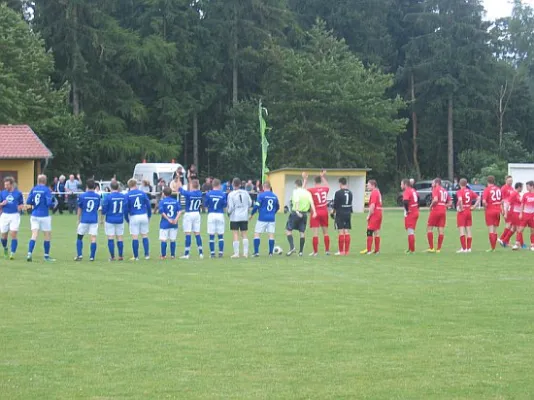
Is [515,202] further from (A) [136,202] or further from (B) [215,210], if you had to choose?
(A) [136,202]

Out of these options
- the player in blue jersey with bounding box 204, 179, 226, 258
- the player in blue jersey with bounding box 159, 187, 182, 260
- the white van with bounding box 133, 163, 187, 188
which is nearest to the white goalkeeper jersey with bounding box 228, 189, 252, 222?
the player in blue jersey with bounding box 204, 179, 226, 258

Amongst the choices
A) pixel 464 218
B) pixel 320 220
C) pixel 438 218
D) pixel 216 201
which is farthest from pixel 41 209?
pixel 464 218

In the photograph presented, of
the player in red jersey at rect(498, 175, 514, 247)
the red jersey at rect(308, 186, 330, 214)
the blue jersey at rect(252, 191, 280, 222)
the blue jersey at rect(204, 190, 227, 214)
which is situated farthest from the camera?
the player in red jersey at rect(498, 175, 514, 247)

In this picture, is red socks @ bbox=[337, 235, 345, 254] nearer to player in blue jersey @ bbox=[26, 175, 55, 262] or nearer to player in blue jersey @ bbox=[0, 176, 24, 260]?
player in blue jersey @ bbox=[26, 175, 55, 262]

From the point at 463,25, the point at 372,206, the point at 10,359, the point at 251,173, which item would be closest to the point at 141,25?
the point at 251,173

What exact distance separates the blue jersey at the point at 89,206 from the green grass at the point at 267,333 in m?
2.30

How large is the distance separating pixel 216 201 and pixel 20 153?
26345 millimetres

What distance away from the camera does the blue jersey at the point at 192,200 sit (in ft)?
73.7

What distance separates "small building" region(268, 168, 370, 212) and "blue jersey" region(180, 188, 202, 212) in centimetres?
2512

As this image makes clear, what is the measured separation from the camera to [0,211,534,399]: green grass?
8883 mm

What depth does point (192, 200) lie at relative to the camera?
2262 centimetres

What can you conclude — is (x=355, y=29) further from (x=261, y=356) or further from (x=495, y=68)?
(x=261, y=356)

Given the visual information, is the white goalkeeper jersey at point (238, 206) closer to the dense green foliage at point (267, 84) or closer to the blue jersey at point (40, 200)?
the blue jersey at point (40, 200)

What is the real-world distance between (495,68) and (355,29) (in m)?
11.1
